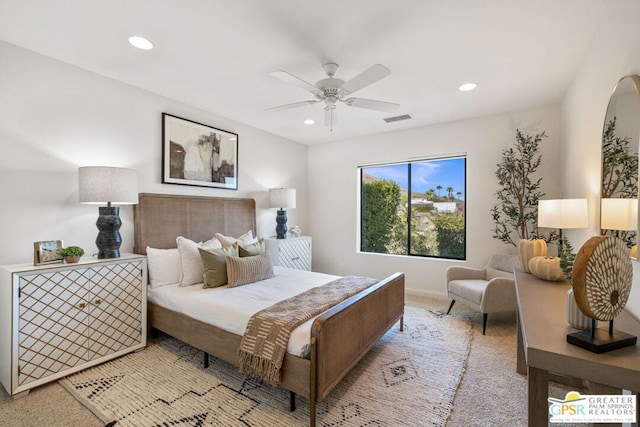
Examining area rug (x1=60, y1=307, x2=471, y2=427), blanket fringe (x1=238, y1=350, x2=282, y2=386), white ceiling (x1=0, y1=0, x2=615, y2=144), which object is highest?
white ceiling (x1=0, y1=0, x2=615, y2=144)

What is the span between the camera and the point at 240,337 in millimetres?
2137

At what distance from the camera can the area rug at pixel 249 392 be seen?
1.86 metres

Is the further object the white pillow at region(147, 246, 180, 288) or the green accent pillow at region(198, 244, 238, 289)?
the white pillow at region(147, 246, 180, 288)

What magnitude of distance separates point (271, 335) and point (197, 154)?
2.67 m

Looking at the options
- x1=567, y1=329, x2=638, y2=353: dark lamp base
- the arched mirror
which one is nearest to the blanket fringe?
x1=567, y1=329, x2=638, y2=353: dark lamp base

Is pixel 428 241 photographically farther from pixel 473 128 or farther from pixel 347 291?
pixel 347 291

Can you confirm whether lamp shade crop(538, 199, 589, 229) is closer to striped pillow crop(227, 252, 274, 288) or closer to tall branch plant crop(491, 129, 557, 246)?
tall branch plant crop(491, 129, 557, 246)

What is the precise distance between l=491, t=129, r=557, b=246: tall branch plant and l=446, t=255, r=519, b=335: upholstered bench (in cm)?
37

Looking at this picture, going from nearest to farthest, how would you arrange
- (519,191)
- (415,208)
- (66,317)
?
1. (66,317)
2. (519,191)
3. (415,208)

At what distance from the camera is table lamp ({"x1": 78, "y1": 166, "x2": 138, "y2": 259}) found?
8.10 ft

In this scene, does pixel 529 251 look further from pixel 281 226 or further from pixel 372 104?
pixel 281 226

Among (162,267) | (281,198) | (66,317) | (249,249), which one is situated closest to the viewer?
(66,317)

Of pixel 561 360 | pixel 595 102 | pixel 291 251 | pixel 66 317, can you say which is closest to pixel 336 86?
pixel 595 102

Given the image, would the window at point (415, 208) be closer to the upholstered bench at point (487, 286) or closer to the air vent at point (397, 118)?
the upholstered bench at point (487, 286)
